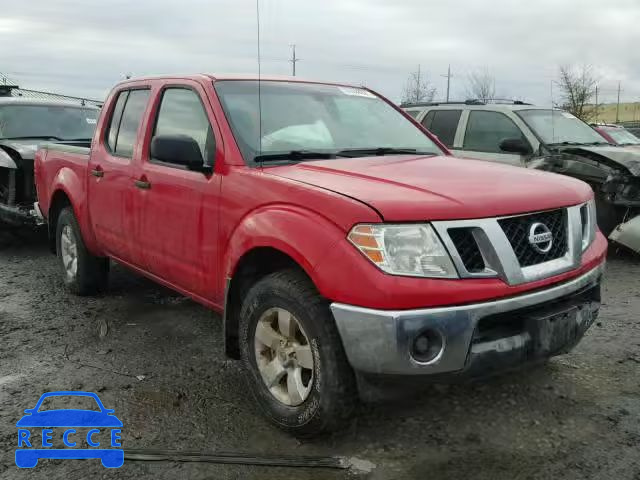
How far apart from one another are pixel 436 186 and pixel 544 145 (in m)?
5.08

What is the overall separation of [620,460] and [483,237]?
1223 mm

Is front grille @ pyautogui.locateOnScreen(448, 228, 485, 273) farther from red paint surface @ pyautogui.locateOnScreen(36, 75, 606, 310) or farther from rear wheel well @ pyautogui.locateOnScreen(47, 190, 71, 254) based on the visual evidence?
rear wheel well @ pyautogui.locateOnScreen(47, 190, 71, 254)

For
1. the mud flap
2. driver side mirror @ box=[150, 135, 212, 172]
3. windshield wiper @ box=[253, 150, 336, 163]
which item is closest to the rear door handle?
driver side mirror @ box=[150, 135, 212, 172]

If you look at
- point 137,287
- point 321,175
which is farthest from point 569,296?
point 137,287

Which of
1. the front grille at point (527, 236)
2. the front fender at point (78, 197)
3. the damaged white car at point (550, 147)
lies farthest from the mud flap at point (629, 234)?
the front fender at point (78, 197)

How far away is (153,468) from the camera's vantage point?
2.80m

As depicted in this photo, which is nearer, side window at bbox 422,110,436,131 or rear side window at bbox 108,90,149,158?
rear side window at bbox 108,90,149,158

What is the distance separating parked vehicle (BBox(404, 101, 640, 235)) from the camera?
22.3 feet

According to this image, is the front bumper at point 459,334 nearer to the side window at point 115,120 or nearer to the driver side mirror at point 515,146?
the side window at point 115,120

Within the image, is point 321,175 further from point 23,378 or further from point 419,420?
point 23,378

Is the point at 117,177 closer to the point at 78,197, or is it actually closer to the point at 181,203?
the point at 78,197

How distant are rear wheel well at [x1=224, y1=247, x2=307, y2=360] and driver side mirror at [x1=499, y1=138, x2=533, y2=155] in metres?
5.05

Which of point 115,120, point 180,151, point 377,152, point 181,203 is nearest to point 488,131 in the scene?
point 377,152

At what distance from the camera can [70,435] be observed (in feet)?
10.1
